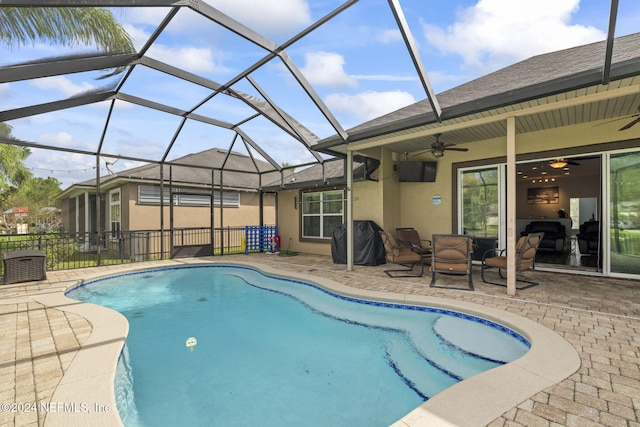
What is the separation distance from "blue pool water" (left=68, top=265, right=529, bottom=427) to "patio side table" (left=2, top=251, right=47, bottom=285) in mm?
2047

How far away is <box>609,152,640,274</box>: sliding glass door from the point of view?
5.36 meters

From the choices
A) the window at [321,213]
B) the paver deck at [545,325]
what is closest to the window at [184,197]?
the window at [321,213]

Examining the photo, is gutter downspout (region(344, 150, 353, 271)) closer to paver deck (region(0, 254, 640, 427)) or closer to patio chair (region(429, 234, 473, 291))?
paver deck (region(0, 254, 640, 427))

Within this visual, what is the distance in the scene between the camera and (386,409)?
8.36ft

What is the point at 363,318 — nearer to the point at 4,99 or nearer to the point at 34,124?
the point at 4,99

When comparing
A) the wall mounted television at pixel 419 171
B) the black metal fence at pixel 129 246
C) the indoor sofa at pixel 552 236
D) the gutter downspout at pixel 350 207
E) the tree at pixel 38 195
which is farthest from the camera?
the tree at pixel 38 195

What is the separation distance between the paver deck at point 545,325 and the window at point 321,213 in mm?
3852

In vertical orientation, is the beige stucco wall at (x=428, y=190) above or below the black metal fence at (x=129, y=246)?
above

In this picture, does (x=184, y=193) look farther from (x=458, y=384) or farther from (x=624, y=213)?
(x=624, y=213)

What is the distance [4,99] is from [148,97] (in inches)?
98.7

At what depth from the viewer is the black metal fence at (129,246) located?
838 centimetres

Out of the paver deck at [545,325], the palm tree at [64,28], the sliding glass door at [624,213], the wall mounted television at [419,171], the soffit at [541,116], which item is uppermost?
the palm tree at [64,28]

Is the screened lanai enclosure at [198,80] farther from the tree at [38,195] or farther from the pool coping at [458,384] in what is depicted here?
the tree at [38,195]

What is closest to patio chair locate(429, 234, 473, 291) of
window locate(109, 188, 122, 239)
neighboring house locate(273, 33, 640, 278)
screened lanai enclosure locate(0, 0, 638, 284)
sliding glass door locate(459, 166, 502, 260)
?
neighboring house locate(273, 33, 640, 278)
